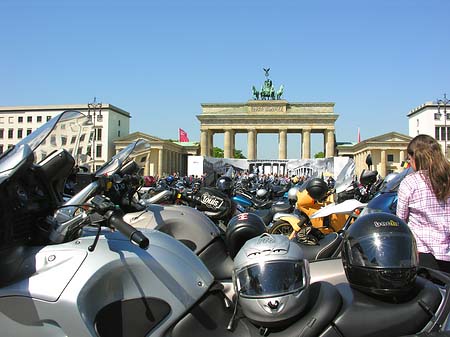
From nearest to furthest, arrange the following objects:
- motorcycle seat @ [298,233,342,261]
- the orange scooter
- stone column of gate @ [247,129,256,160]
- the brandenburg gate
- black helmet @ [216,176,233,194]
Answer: motorcycle seat @ [298,233,342,261], the orange scooter, black helmet @ [216,176,233,194], stone column of gate @ [247,129,256,160], the brandenburg gate

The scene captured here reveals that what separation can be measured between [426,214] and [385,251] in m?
0.96

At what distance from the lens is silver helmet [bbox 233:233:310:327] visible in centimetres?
192

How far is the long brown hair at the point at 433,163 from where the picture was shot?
2785mm

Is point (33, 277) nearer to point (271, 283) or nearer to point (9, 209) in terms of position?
point (9, 209)

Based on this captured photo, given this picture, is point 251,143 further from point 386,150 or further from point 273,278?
point 273,278

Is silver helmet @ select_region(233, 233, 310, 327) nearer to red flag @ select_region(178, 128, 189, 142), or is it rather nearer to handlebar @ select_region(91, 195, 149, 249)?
handlebar @ select_region(91, 195, 149, 249)

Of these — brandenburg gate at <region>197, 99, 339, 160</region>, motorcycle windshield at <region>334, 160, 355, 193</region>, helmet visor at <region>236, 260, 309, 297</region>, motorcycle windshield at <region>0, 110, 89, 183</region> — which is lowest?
helmet visor at <region>236, 260, 309, 297</region>

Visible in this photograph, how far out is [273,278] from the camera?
1.96 meters

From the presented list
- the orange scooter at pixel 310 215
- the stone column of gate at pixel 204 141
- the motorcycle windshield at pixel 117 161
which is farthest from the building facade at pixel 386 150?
the motorcycle windshield at pixel 117 161

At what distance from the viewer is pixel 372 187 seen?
7.00 metres

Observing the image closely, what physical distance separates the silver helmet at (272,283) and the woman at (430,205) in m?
1.23

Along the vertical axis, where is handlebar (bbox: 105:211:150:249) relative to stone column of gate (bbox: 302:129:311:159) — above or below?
below

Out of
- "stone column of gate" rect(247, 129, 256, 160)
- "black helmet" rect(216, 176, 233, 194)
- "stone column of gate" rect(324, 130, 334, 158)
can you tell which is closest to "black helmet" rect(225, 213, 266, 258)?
"black helmet" rect(216, 176, 233, 194)

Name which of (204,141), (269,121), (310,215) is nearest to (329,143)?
(269,121)
